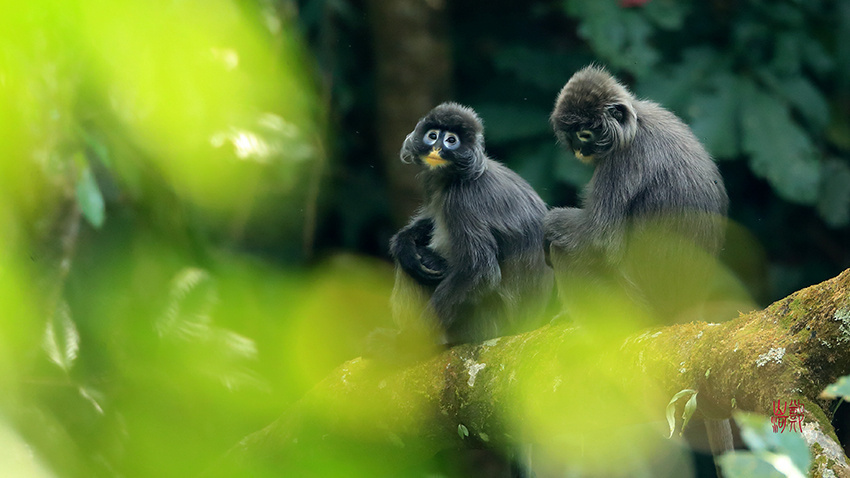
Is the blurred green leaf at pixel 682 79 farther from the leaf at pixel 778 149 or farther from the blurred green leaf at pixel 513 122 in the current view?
the blurred green leaf at pixel 513 122

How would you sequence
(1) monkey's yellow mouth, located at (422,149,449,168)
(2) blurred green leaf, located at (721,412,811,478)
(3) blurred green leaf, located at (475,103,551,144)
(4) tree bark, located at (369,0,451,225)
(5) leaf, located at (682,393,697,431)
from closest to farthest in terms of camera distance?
(2) blurred green leaf, located at (721,412,811,478)
(5) leaf, located at (682,393,697,431)
(1) monkey's yellow mouth, located at (422,149,449,168)
(3) blurred green leaf, located at (475,103,551,144)
(4) tree bark, located at (369,0,451,225)

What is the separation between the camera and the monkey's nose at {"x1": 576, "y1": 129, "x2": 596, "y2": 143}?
364 cm

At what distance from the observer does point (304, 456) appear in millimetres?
3889

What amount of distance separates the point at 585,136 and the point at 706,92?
106 inches

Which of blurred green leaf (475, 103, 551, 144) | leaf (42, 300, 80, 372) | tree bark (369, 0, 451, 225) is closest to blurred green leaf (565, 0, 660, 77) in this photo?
blurred green leaf (475, 103, 551, 144)

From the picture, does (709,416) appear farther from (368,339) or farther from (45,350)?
(45,350)

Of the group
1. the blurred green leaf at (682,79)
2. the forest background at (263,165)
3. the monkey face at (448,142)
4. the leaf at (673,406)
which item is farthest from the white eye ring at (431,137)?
the leaf at (673,406)

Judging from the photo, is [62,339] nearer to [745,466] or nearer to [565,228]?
[565,228]

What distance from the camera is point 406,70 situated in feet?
23.7

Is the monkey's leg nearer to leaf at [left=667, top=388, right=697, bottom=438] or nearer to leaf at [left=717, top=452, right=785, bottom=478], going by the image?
leaf at [left=667, top=388, right=697, bottom=438]

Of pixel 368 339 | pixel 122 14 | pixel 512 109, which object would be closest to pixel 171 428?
pixel 368 339

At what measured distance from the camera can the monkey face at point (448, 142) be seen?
4.40 meters

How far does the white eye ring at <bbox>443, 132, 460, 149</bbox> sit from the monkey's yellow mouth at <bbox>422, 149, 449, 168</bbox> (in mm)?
66

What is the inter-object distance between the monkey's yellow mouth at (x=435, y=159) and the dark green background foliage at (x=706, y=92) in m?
1.58
